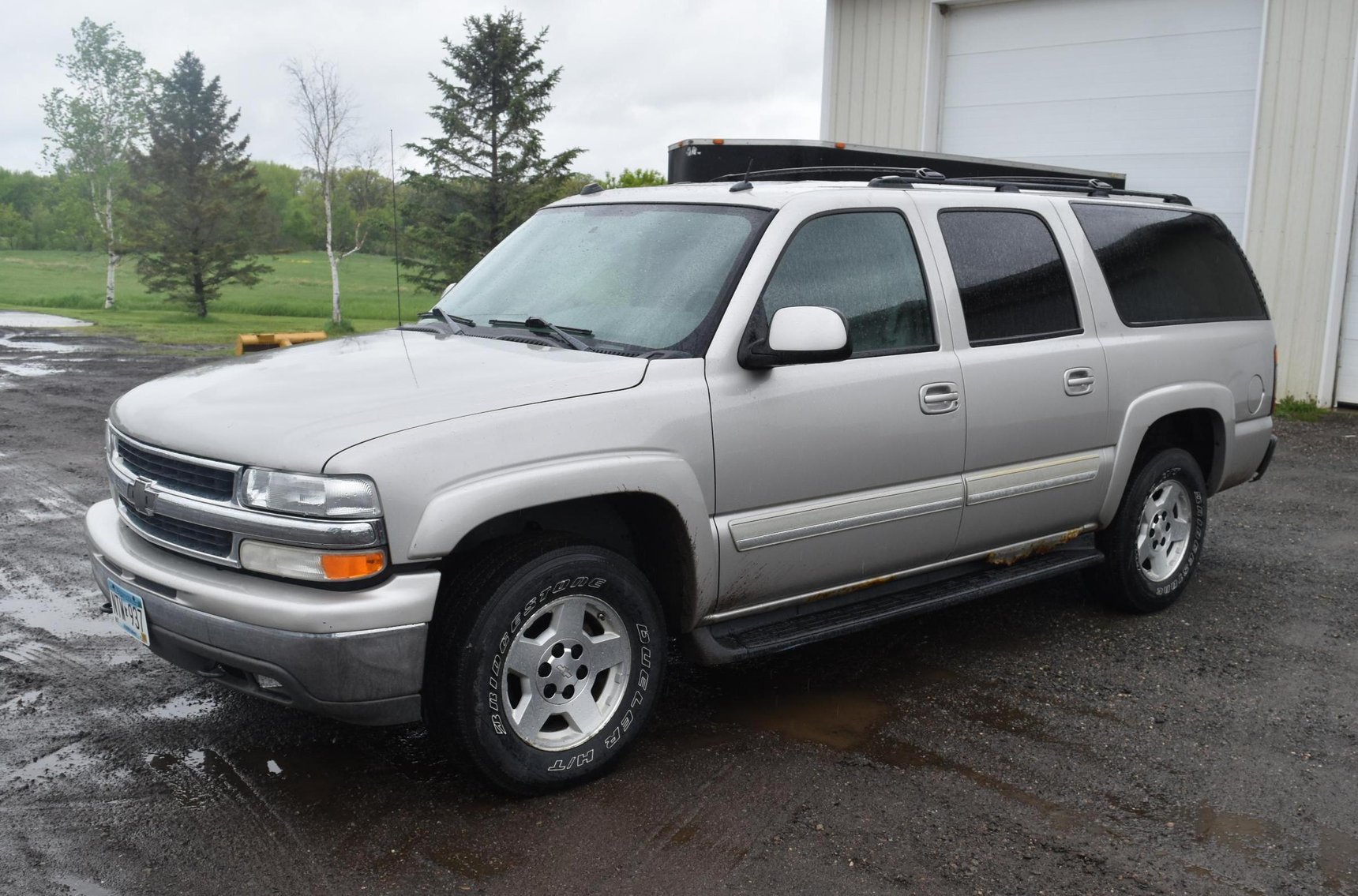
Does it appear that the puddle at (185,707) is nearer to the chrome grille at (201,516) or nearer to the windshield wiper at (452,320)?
the chrome grille at (201,516)

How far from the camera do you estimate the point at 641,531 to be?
4121 millimetres

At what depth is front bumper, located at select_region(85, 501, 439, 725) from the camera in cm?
328

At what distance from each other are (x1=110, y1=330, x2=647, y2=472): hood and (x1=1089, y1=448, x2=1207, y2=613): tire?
111 inches

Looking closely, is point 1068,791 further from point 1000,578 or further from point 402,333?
point 402,333

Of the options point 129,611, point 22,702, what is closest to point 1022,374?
point 129,611

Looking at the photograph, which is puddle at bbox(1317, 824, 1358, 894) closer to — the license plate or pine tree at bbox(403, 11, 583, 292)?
the license plate

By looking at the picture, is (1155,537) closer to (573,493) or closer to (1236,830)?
(1236,830)

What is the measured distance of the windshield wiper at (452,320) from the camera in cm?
460

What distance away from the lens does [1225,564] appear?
267 inches

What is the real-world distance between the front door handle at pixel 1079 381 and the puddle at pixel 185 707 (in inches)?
142

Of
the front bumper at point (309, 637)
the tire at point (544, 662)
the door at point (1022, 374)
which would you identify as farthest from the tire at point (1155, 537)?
the front bumper at point (309, 637)

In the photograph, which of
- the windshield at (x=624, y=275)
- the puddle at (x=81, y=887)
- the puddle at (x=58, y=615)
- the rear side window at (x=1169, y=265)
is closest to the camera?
the puddle at (x=81, y=887)

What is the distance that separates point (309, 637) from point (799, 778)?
1636 millimetres

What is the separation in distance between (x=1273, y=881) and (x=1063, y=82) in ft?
38.7
